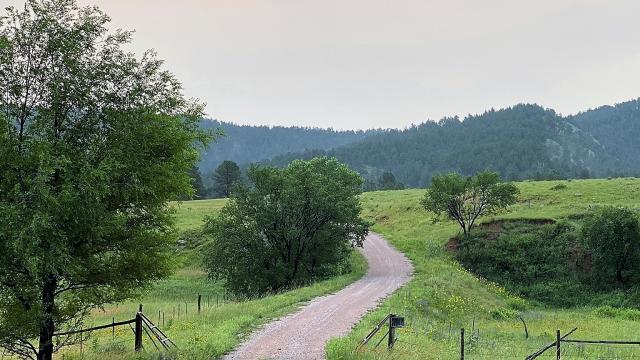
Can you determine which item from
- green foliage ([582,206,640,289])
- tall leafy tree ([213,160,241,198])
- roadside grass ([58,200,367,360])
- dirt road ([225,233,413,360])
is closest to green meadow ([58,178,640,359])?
roadside grass ([58,200,367,360])

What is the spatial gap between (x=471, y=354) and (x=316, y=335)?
5.99 m

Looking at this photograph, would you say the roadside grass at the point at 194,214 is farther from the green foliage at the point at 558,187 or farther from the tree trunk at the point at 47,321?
the tree trunk at the point at 47,321

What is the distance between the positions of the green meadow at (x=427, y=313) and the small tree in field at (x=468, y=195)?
3921 millimetres

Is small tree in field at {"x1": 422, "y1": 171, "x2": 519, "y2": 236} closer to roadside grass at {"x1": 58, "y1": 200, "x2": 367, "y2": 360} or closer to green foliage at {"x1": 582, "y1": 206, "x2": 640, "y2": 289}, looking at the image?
green foliage at {"x1": 582, "y1": 206, "x2": 640, "y2": 289}

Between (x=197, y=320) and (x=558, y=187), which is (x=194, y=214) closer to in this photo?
(x=558, y=187)

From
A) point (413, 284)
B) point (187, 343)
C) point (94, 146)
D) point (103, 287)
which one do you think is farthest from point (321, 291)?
point (94, 146)

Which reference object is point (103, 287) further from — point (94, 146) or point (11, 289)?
point (94, 146)

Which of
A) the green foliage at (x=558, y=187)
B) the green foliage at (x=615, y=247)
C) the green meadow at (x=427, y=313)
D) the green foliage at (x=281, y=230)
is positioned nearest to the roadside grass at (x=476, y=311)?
the green meadow at (x=427, y=313)

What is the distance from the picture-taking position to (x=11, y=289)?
47.0 feet

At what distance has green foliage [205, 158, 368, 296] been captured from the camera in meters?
39.3

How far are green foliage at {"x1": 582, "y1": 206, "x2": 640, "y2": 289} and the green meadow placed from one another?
244 inches

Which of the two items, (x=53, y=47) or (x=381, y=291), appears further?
(x=381, y=291)

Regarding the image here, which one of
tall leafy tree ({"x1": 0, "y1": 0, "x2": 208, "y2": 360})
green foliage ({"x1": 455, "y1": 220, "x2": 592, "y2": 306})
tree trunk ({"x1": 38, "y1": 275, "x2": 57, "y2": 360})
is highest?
tall leafy tree ({"x1": 0, "y1": 0, "x2": 208, "y2": 360})

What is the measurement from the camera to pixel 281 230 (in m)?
40.5
